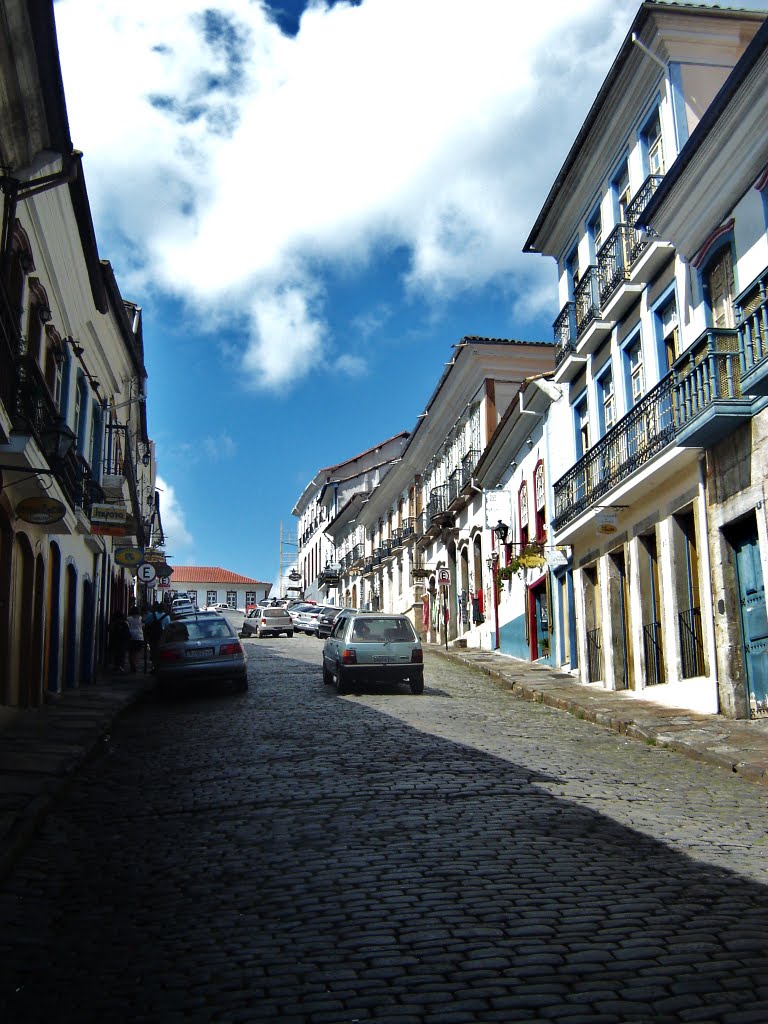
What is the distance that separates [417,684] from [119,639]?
8.86m

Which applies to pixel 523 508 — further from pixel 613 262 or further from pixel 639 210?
pixel 639 210

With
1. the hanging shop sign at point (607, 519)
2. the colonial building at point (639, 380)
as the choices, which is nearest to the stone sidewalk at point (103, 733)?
the colonial building at point (639, 380)

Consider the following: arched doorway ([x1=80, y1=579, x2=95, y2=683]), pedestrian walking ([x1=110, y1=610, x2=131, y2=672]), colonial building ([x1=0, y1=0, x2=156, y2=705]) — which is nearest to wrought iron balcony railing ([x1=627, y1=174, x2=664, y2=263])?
colonial building ([x1=0, y1=0, x2=156, y2=705])

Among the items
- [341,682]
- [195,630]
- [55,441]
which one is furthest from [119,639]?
[55,441]

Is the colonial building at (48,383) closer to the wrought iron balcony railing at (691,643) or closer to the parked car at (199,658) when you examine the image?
the parked car at (199,658)

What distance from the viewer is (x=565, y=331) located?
21.2 metres

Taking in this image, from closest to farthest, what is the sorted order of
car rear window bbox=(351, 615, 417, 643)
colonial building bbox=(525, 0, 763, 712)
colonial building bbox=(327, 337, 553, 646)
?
1. colonial building bbox=(525, 0, 763, 712)
2. car rear window bbox=(351, 615, 417, 643)
3. colonial building bbox=(327, 337, 553, 646)

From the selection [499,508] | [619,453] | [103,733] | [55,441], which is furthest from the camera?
[499,508]

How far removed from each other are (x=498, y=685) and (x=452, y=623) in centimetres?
1382

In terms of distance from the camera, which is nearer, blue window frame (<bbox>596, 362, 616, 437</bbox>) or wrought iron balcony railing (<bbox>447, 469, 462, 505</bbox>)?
blue window frame (<bbox>596, 362, 616, 437</bbox>)

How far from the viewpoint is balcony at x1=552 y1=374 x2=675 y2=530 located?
15.1m

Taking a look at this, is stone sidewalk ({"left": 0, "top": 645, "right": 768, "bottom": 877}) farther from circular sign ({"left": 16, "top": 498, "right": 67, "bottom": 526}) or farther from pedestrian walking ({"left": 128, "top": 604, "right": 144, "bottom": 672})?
pedestrian walking ({"left": 128, "top": 604, "right": 144, "bottom": 672})

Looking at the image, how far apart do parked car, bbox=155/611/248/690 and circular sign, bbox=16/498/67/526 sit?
5681 millimetres

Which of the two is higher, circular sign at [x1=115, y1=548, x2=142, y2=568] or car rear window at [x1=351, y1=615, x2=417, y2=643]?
circular sign at [x1=115, y1=548, x2=142, y2=568]
